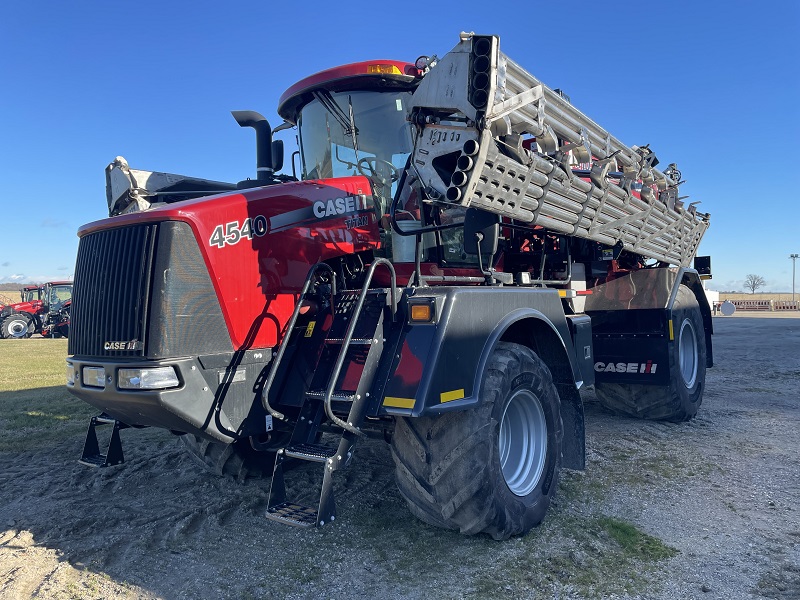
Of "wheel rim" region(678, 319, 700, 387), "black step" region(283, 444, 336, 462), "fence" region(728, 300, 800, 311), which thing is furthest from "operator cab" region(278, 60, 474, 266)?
"fence" region(728, 300, 800, 311)

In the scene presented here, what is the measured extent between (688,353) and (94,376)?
615 cm

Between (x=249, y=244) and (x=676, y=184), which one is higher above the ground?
(x=676, y=184)

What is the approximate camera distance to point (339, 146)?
4277 mm

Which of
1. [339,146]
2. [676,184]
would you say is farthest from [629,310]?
[339,146]

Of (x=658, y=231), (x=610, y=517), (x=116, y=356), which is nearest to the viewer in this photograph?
(x=116, y=356)

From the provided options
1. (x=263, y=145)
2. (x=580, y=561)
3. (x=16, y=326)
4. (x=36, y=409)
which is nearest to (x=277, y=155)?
(x=263, y=145)

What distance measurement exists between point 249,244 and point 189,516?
1.82 metres

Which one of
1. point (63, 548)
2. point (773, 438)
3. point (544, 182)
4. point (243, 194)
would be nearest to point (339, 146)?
point (243, 194)

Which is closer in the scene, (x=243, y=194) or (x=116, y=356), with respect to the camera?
(x=116, y=356)

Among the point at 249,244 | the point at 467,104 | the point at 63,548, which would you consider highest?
the point at 467,104

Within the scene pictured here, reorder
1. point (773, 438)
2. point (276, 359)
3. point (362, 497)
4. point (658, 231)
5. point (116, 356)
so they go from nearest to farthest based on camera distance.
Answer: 1. point (116, 356)
2. point (276, 359)
3. point (362, 497)
4. point (773, 438)
5. point (658, 231)

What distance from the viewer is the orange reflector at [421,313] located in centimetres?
313

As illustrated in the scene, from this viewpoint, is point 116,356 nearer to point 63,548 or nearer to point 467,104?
point 63,548

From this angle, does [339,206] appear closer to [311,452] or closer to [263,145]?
[263,145]
